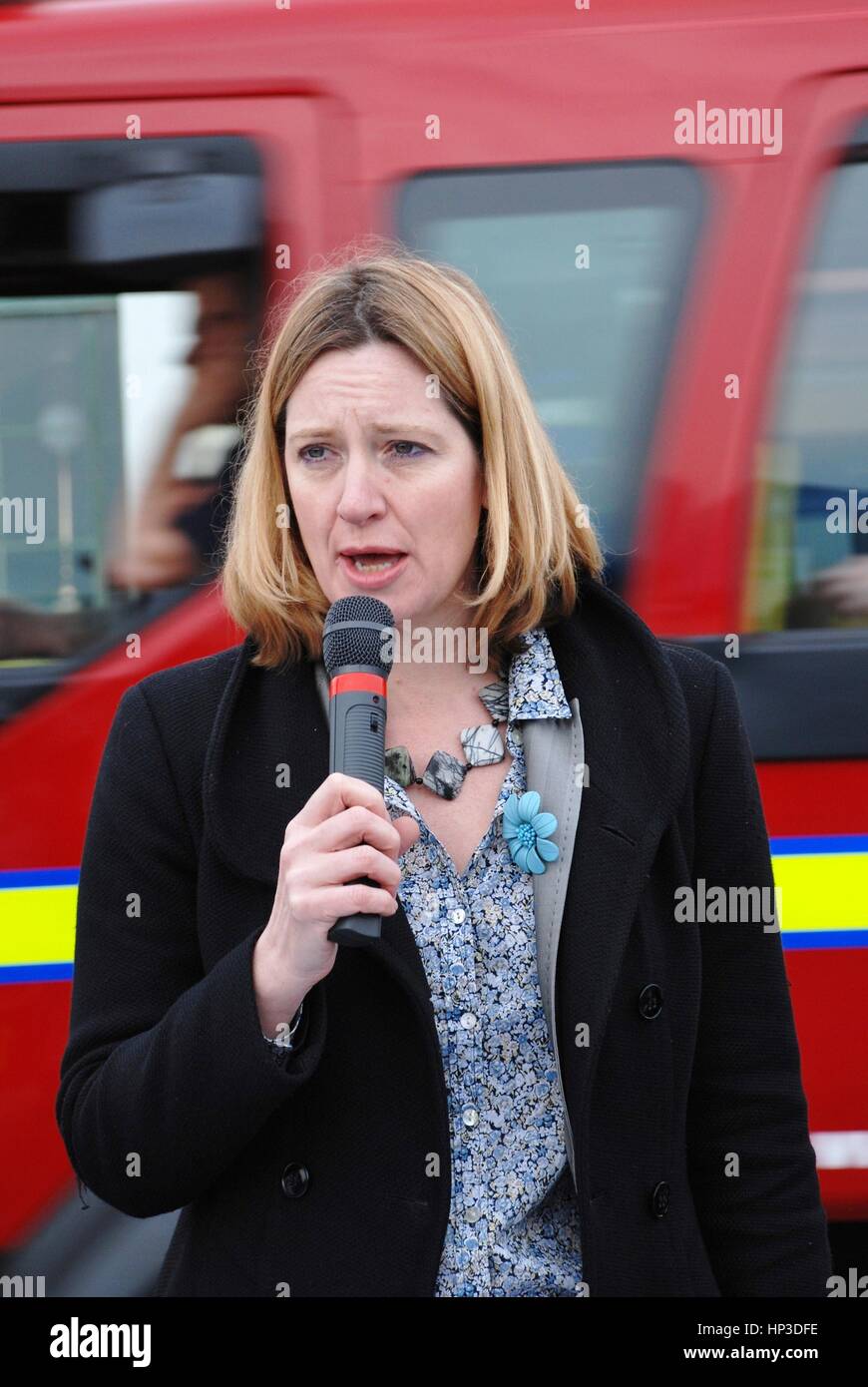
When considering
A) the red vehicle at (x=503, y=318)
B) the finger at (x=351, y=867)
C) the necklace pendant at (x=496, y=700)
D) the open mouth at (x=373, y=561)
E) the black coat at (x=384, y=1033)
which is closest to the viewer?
the finger at (x=351, y=867)

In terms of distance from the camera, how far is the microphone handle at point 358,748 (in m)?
1.24

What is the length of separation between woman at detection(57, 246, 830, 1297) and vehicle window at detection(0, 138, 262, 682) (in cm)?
112

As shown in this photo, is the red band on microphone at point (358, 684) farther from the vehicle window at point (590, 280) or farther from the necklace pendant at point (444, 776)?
the vehicle window at point (590, 280)

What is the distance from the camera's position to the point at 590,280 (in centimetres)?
273

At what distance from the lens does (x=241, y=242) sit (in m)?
2.78

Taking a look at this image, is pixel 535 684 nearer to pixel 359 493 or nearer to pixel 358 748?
pixel 359 493

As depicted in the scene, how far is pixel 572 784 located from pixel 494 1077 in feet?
1.06

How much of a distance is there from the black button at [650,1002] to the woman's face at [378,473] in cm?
47

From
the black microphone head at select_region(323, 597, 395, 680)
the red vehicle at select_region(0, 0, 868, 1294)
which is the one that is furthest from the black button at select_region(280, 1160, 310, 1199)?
the red vehicle at select_region(0, 0, 868, 1294)

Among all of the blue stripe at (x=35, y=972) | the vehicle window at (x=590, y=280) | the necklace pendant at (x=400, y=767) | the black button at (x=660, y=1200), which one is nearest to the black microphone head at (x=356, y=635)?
the necklace pendant at (x=400, y=767)

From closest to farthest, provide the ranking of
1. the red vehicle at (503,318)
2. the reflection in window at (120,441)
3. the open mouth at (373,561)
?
the open mouth at (373,561), the red vehicle at (503,318), the reflection in window at (120,441)

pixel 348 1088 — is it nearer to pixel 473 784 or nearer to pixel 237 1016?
pixel 237 1016

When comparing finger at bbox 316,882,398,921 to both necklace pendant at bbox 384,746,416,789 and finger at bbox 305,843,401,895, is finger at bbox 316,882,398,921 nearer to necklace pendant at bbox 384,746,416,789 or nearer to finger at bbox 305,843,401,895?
finger at bbox 305,843,401,895

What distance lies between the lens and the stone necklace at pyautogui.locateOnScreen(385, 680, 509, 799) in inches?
63.4
